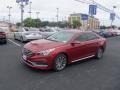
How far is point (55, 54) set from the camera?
7.64 metres

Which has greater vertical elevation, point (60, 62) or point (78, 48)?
point (78, 48)

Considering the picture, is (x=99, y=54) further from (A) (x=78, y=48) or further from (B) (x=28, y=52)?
(B) (x=28, y=52)

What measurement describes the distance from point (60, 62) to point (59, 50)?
1.53ft

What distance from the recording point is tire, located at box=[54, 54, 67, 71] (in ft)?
25.5

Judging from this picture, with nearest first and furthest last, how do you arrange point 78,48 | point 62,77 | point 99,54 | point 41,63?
point 62,77, point 41,63, point 78,48, point 99,54

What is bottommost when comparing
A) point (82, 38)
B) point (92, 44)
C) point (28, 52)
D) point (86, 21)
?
point (28, 52)

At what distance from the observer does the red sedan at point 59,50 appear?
7504 mm

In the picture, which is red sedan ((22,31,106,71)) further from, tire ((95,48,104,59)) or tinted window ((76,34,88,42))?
tire ((95,48,104,59))

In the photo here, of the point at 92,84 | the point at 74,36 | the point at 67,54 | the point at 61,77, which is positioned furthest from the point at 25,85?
the point at 74,36

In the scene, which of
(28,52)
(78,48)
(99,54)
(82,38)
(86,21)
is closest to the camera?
(28,52)

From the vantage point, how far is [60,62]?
7.96 m

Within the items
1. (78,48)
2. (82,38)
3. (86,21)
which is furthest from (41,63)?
(86,21)

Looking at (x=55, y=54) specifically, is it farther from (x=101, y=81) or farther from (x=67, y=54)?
(x=101, y=81)

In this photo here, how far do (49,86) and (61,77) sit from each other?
1007 mm
